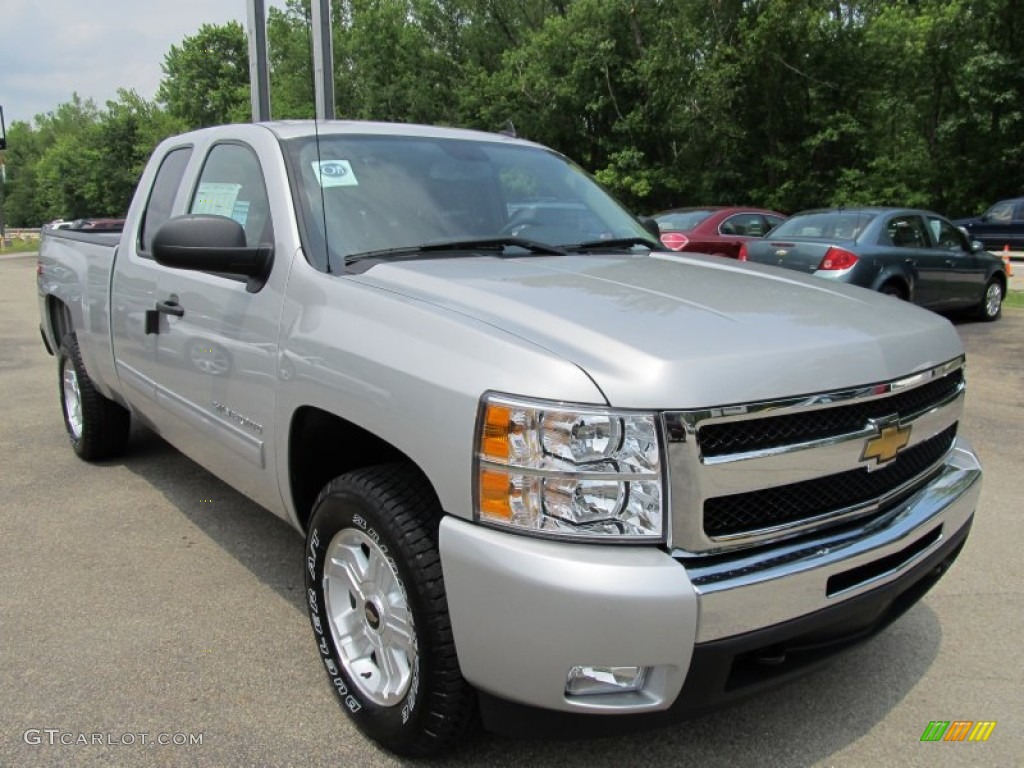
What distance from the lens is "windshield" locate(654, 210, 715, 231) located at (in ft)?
37.9

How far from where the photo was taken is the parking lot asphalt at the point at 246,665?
2461 millimetres

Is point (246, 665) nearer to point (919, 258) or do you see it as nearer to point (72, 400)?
point (72, 400)

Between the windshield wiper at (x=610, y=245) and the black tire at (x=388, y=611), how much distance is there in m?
1.32

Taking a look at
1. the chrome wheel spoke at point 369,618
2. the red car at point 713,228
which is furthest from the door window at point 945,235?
the chrome wheel spoke at point 369,618

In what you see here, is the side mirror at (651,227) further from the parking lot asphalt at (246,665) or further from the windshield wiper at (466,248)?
the parking lot asphalt at (246,665)

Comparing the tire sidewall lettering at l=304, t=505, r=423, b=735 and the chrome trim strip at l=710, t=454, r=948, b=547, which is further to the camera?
the tire sidewall lettering at l=304, t=505, r=423, b=735

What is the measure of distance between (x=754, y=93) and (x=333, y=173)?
2692 cm

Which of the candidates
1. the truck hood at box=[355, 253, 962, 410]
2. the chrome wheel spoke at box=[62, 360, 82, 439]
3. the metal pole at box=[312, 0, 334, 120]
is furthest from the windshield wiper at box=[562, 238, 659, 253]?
the metal pole at box=[312, 0, 334, 120]

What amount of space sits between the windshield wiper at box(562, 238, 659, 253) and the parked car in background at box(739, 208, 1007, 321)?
567 cm

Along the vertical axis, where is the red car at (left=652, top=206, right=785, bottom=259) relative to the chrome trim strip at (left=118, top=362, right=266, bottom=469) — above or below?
above

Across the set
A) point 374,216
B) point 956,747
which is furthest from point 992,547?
point 374,216

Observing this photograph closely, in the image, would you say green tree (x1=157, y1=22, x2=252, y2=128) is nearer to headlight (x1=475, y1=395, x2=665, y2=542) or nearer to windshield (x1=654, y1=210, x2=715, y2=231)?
windshield (x1=654, y1=210, x2=715, y2=231)

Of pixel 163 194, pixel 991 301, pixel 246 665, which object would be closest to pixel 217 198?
pixel 163 194

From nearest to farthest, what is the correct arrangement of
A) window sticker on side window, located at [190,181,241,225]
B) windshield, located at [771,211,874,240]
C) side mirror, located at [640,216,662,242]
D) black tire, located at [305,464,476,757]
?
black tire, located at [305,464,476,757] < window sticker on side window, located at [190,181,241,225] < side mirror, located at [640,216,662,242] < windshield, located at [771,211,874,240]
